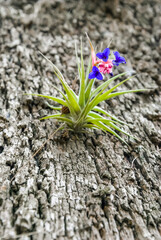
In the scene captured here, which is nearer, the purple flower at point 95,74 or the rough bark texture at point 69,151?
the rough bark texture at point 69,151

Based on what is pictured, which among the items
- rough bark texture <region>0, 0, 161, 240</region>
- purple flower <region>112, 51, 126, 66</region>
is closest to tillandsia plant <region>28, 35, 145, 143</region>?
purple flower <region>112, 51, 126, 66</region>

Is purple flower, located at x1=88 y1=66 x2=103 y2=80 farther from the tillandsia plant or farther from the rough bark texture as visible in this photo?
the rough bark texture

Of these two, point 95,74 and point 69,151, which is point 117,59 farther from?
point 69,151

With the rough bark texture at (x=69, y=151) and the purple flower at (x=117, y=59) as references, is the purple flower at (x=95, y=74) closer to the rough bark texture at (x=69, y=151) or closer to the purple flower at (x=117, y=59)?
the purple flower at (x=117, y=59)

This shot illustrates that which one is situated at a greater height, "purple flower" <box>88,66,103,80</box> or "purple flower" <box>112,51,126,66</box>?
"purple flower" <box>112,51,126,66</box>

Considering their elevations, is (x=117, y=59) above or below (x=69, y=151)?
above

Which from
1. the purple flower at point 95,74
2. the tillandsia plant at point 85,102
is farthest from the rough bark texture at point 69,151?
the purple flower at point 95,74

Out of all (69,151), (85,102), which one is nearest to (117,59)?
(85,102)

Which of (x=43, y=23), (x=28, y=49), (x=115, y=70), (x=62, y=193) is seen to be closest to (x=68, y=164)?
(x=62, y=193)
